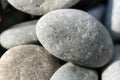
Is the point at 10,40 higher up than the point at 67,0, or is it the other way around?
the point at 67,0

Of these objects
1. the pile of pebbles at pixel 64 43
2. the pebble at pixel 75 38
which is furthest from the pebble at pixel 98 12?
the pebble at pixel 75 38

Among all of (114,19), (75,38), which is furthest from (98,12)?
(75,38)

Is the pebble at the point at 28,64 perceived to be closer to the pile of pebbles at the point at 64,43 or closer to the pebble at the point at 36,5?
the pile of pebbles at the point at 64,43

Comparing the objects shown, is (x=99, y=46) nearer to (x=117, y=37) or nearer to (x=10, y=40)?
(x=117, y=37)

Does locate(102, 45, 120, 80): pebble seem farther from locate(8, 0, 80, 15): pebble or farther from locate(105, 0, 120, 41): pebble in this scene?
locate(8, 0, 80, 15): pebble

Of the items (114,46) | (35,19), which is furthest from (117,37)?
(35,19)

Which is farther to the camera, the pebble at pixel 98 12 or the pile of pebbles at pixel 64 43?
the pebble at pixel 98 12

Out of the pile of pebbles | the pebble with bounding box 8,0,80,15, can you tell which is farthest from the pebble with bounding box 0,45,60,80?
the pebble with bounding box 8,0,80,15

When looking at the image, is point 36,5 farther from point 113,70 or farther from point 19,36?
point 113,70
